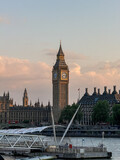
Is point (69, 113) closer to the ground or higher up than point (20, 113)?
closer to the ground

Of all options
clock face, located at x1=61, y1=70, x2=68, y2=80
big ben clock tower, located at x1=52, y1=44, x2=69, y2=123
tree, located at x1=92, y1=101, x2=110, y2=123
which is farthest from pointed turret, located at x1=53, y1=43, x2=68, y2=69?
tree, located at x1=92, y1=101, x2=110, y2=123

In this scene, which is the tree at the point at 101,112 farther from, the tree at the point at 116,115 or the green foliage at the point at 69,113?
the green foliage at the point at 69,113

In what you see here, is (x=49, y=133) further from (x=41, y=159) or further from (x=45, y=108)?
(x=41, y=159)

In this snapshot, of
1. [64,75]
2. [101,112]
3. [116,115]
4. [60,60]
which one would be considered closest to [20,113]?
[60,60]

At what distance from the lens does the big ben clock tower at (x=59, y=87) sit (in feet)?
531

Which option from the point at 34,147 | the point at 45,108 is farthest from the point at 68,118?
the point at 34,147

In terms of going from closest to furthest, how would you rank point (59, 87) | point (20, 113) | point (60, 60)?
point (59, 87) → point (60, 60) → point (20, 113)

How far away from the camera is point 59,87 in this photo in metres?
162

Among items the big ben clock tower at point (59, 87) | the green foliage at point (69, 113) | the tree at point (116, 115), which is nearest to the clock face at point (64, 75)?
the big ben clock tower at point (59, 87)

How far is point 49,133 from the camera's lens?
5044 inches

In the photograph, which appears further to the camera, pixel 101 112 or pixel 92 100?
pixel 92 100

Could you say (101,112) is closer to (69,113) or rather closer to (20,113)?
(69,113)

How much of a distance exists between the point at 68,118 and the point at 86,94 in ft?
81.4

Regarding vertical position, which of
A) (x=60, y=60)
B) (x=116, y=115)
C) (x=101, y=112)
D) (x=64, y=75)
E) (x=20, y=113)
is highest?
(x=60, y=60)
